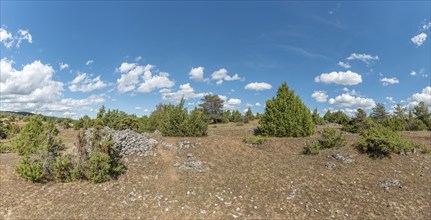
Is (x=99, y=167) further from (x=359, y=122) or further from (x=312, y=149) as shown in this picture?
(x=359, y=122)

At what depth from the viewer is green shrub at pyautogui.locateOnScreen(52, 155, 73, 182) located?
9.49 metres

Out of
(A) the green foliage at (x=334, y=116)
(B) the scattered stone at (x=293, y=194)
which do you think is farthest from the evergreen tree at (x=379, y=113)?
(B) the scattered stone at (x=293, y=194)

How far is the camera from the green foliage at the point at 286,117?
56.5 feet

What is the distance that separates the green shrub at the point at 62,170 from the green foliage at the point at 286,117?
1202cm

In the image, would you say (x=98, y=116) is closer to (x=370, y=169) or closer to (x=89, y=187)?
(x=89, y=187)

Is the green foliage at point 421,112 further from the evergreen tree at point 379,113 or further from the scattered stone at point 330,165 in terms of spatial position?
the scattered stone at point 330,165

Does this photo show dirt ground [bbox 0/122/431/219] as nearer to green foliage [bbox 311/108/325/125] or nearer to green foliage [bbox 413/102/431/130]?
green foliage [bbox 311/108/325/125]

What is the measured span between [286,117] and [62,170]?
12.7 m

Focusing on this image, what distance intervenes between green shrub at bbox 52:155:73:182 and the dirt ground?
286 mm

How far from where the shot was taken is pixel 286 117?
17250mm

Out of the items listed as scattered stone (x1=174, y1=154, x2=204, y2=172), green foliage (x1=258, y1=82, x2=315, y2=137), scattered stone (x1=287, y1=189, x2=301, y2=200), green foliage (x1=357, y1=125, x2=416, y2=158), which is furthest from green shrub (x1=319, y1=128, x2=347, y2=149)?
scattered stone (x1=174, y1=154, x2=204, y2=172)

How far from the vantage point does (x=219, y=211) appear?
788 centimetres

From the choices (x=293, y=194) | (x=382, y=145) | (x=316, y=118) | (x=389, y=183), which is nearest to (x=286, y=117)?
(x=382, y=145)

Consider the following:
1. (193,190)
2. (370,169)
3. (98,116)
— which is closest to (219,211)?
(193,190)
